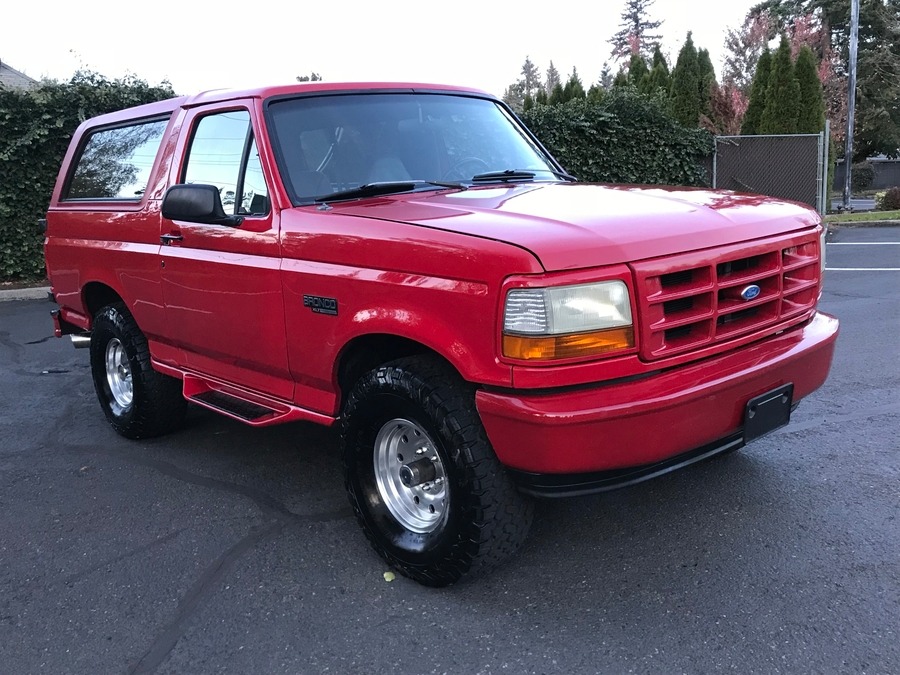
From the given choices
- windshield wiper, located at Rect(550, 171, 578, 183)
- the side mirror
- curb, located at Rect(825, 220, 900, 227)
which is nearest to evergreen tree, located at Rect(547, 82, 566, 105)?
curb, located at Rect(825, 220, 900, 227)

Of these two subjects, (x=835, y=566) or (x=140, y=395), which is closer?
(x=835, y=566)

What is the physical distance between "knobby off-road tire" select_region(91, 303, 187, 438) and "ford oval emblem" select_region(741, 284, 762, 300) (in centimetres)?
344

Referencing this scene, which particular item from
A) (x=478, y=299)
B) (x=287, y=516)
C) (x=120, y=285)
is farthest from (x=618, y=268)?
(x=120, y=285)

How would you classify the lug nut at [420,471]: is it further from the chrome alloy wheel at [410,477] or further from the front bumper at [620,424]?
the front bumper at [620,424]

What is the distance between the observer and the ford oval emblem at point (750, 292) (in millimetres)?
2994

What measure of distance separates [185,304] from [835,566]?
129 inches

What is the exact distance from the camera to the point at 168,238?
4.20 m

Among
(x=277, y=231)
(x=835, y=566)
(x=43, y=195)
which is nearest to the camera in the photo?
→ (x=835, y=566)

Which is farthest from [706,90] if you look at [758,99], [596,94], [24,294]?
[24,294]

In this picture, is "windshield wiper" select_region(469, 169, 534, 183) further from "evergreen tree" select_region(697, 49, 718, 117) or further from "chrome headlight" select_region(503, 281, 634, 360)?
"evergreen tree" select_region(697, 49, 718, 117)

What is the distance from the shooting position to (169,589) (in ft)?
Result: 10.6

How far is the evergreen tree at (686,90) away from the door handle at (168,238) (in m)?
17.5

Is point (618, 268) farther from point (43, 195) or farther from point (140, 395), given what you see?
Answer: point (43, 195)

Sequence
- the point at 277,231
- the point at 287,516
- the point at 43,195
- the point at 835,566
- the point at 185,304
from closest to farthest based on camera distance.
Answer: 1. the point at 835,566
2. the point at 277,231
3. the point at 287,516
4. the point at 185,304
5. the point at 43,195
